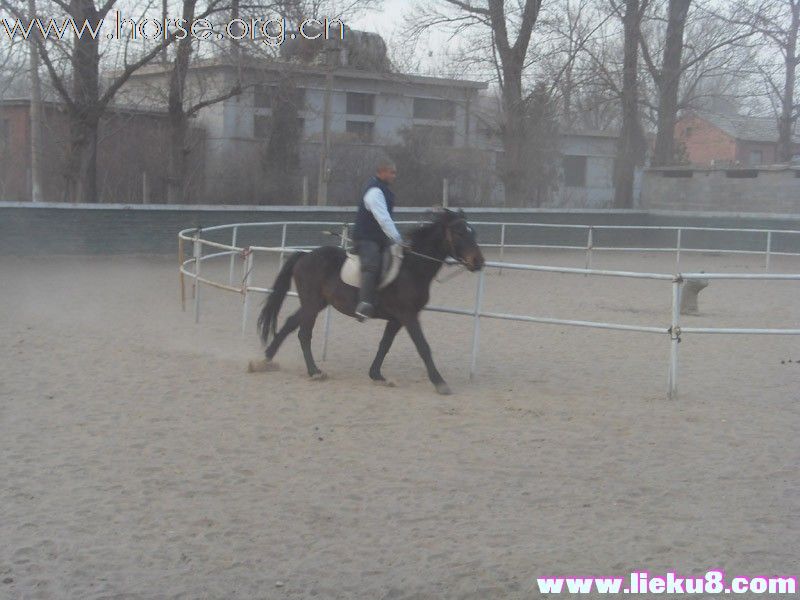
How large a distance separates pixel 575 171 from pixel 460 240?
122 ft

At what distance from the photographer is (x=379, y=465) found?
6367 millimetres


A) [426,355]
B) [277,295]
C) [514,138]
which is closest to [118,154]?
[514,138]

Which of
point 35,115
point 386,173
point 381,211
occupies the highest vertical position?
point 35,115

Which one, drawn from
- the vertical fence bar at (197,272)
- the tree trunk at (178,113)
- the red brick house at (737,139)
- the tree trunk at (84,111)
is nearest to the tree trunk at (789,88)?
the tree trunk at (178,113)

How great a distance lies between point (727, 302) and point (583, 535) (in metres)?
11.6

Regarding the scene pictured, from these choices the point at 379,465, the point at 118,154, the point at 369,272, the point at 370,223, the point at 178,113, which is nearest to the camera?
the point at 379,465

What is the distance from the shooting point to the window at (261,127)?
32344 mm

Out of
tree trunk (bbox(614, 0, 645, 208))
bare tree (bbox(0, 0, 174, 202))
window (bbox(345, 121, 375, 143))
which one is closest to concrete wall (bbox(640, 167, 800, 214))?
tree trunk (bbox(614, 0, 645, 208))

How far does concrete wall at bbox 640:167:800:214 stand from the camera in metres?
28.7

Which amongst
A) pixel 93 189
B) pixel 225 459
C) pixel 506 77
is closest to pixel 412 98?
pixel 506 77

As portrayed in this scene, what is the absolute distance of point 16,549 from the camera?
4820mm

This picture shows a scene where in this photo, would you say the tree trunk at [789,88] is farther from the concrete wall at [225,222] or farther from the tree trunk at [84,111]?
the tree trunk at [84,111]

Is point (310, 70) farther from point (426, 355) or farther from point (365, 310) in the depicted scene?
point (426, 355)

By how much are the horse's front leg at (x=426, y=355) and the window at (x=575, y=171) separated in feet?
119
